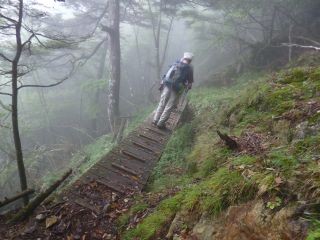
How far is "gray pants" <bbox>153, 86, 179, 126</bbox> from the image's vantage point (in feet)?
29.9

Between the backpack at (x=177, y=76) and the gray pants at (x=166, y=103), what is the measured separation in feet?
0.70

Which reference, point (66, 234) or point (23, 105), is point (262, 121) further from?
point (23, 105)

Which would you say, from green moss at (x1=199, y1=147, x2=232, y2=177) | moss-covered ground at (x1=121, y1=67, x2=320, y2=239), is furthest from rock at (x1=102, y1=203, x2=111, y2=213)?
green moss at (x1=199, y1=147, x2=232, y2=177)

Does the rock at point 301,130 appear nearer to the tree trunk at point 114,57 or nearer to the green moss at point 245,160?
the green moss at point 245,160

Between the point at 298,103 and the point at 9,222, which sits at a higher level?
the point at 298,103

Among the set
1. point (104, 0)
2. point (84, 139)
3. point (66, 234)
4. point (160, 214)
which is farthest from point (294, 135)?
point (104, 0)

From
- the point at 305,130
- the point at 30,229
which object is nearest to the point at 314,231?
the point at 305,130

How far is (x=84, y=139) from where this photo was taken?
74.9ft

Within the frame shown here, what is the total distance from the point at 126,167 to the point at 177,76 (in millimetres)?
3277

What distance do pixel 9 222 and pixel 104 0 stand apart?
90.9 ft

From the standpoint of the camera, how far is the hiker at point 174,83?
895 cm

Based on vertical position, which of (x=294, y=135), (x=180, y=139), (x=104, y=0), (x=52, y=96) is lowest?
(x=52, y=96)

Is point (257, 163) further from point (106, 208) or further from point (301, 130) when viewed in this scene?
point (106, 208)

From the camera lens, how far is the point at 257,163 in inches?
158
